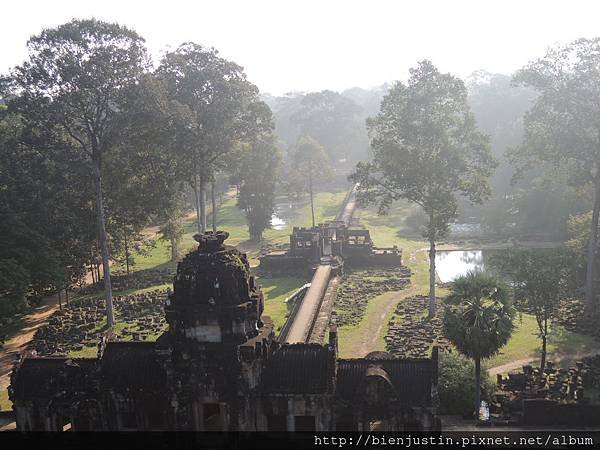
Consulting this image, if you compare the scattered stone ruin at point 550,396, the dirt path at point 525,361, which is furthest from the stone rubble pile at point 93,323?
the scattered stone ruin at point 550,396

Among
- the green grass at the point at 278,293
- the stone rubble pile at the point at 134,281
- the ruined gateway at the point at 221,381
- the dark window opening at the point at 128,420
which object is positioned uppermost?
the ruined gateway at the point at 221,381

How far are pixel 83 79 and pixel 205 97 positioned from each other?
15683mm

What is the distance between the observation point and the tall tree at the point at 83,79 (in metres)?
33.8

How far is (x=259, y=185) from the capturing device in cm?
6638

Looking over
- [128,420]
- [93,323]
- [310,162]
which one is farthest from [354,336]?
[310,162]

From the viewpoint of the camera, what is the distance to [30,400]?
21984 mm

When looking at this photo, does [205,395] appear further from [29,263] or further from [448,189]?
[448,189]

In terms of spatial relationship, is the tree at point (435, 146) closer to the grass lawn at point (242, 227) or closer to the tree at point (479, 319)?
the tree at point (479, 319)

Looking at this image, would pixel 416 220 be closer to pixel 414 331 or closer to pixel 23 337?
pixel 414 331

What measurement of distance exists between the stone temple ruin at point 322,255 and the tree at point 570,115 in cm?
1966

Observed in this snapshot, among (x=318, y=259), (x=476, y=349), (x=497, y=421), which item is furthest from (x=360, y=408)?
(x=318, y=259)

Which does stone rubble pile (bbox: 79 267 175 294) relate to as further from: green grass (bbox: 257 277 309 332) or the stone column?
the stone column

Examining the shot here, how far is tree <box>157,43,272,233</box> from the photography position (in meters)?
47.8

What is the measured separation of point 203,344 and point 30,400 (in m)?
7.33
